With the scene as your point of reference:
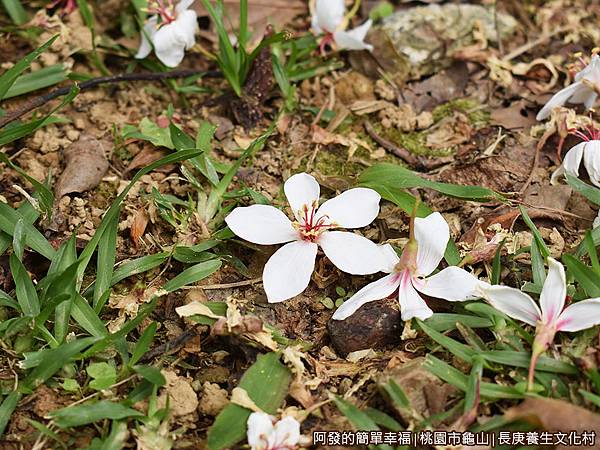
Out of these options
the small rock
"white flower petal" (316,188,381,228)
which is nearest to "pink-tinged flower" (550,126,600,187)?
"white flower petal" (316,188,381,228)

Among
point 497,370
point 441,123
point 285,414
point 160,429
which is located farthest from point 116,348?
point 441,123

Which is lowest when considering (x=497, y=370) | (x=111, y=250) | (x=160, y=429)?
(x=497, y=370)

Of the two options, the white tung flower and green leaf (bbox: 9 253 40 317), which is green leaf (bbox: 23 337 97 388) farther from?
the white tung flower

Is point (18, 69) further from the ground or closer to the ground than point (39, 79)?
further from the ground

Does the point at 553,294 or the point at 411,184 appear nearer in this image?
the point at 553,294

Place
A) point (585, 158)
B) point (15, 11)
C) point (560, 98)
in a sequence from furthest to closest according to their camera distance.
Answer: point (15, 11), point (560, 98), point (585, 158)

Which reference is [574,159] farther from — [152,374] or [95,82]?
[95,82]

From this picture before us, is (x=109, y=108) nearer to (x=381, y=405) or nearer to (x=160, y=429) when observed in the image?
(x=160, y=429)

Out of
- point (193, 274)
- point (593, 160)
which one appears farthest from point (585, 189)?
point (193, 274)
